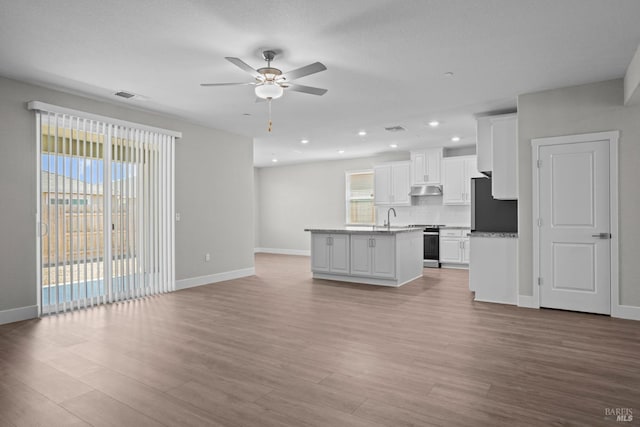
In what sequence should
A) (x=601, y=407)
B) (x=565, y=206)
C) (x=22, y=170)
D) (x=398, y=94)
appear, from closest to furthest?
(x=601, y=407)
(x=22, y=170)
(x=565, y=206)
(x=398, y=94)

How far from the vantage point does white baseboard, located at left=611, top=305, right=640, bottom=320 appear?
4145 millimetres

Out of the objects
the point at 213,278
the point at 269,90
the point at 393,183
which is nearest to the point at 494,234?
the point at 269,90

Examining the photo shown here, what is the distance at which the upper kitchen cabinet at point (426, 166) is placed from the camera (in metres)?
8.45

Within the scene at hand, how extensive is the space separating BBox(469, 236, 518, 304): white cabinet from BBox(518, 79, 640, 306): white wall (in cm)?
12

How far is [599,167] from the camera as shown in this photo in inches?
171

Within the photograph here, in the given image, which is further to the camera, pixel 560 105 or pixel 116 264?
pixel 116 264

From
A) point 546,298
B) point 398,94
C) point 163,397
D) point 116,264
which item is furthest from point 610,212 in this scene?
point 116,264

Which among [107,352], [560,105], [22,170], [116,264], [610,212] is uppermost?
[560,105]

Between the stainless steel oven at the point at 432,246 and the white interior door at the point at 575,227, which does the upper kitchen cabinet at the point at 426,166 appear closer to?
the stainless steel oven at the point at 432,246

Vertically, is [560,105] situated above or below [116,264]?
above

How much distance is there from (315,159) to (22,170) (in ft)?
23.4

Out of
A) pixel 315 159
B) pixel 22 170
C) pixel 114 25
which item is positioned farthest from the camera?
pixel 315 159

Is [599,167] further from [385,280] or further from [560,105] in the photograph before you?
[385,280]

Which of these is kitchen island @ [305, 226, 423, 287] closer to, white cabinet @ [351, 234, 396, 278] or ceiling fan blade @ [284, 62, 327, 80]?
white cabinet @ [351, 234, 396, 278]
